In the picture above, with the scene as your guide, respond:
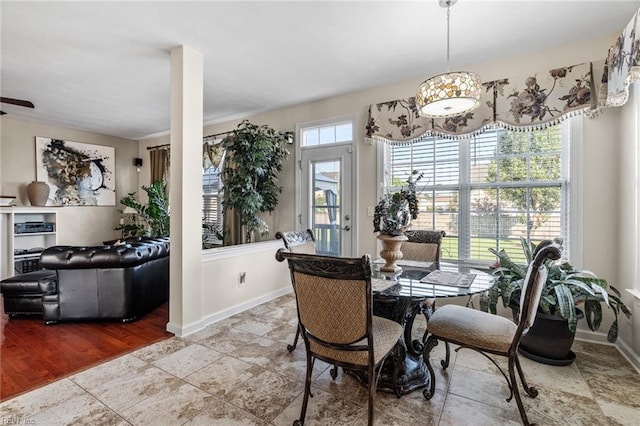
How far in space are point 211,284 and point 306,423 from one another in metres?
1.83

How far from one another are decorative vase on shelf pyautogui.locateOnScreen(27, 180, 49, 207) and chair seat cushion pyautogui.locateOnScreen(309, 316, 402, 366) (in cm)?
607

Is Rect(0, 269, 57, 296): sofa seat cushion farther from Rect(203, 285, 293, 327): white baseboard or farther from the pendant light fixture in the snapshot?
the pendant light fixture

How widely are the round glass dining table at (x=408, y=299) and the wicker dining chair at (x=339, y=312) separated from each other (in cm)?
27

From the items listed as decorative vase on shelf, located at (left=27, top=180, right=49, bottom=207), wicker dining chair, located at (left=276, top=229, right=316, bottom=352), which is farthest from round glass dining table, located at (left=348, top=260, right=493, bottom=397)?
decorative vase on shelf, located at (left=27, top=180, right=49, bottom=207)

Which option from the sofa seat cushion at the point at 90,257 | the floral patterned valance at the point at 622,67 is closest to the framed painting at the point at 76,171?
the sofa seat cushion at the point at 90,257

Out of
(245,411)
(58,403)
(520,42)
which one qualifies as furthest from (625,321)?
(58,403)

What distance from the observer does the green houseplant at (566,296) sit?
2164 millimetres

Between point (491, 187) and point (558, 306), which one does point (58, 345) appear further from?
point (491, 187)

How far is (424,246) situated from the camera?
2795mm

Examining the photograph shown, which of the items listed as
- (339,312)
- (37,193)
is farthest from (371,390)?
(37,193)

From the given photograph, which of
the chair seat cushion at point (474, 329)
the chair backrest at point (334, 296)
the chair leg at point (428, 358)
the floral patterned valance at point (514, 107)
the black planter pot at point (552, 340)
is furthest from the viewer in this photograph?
the floral patterned valance at point (514, 107)

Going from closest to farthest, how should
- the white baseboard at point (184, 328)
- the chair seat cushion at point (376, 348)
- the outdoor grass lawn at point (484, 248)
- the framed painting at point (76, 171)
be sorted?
the chair seat cushion at point (376, 348) → the white baseboard at point (184, 328) → the outdoor grass lawn at point (484, 248) → the framed painting at point (76, 171)

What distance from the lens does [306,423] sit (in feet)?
5.41

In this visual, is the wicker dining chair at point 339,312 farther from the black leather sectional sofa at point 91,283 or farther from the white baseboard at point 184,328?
the black leather sectional sofa at point 91,283
